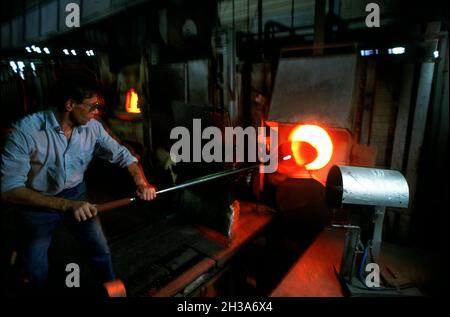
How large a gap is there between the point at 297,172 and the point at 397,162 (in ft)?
6.83

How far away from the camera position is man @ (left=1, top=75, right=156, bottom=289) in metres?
2.82

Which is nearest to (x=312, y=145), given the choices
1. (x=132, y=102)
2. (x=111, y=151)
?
(x=111, y=151)

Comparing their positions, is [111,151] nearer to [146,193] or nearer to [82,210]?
[146,193]

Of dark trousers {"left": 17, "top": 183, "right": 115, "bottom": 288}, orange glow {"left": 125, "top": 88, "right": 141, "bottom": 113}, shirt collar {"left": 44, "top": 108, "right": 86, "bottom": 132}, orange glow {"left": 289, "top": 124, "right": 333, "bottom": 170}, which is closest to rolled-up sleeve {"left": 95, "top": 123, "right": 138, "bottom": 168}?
dark trousers {"left": 17, "top": 183, "right": 115, "bottom": 288}

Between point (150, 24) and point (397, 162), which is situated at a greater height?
point (150, 24)

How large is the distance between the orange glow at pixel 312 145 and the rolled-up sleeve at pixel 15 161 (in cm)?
490

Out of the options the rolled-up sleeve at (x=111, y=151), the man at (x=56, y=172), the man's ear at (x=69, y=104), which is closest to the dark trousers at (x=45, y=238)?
the man at (x=56, y=172)

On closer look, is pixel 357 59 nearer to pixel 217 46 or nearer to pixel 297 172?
pixel 297 172

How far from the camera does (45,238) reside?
3.46 meters

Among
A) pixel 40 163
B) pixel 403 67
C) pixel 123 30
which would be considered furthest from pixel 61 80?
pixel 123 30

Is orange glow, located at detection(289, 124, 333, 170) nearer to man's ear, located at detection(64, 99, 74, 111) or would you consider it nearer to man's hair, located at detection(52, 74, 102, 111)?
man's hair, located at detection(52, 74, 102, 111)

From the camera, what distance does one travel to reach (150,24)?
8.32 meters

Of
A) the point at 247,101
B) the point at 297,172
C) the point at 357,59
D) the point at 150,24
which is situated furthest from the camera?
the point at 150,24
